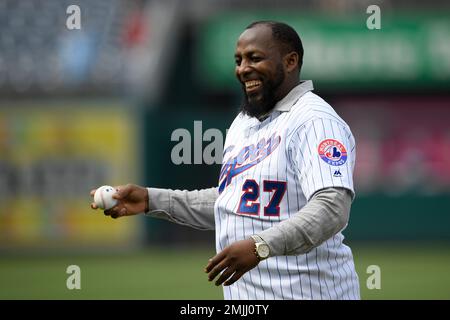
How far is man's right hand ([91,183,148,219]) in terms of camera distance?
4.41 metres

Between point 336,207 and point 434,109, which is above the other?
point 434,109

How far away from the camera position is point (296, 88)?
4.21 metres

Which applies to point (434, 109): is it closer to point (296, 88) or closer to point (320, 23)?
point (320, 23)

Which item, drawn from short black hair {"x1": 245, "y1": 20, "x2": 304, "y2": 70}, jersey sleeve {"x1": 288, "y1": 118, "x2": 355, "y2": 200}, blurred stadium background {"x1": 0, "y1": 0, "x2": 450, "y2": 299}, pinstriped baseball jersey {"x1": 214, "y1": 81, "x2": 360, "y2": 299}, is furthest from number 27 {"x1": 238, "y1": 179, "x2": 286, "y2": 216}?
blurred stadium background {"x1": 0, "y1": 0, "x2": 450, "y2": 299}

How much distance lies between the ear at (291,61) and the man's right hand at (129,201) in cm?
95

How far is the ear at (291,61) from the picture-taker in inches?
163

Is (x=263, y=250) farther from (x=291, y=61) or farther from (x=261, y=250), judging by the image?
(x=291, y=61)

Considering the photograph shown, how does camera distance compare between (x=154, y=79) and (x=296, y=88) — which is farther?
(x=154, y=79)

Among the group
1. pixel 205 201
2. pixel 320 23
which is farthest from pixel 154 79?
pixel 205 201

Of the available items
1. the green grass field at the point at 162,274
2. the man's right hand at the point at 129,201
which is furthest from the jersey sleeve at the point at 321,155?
the green grass field at the point at 162,274

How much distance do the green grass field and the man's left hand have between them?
6.15 metres

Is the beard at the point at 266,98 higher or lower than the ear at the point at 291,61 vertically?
lower

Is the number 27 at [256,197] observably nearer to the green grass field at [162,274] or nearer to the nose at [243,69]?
the nose at [243,69]

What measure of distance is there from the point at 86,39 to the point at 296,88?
14514mm
